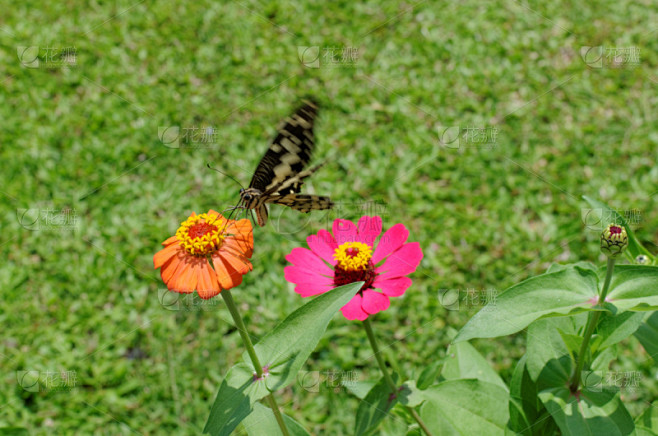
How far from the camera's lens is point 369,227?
1.73m

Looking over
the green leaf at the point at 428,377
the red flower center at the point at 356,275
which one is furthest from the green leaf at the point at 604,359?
the red flower center at the point at 356,275

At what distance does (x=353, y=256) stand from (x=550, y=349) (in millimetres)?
696

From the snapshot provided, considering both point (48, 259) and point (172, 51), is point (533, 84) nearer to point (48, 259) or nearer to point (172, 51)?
point (172, 51)

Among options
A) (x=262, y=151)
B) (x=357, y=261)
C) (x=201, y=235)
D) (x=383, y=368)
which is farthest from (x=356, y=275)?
(x=262, y=151)

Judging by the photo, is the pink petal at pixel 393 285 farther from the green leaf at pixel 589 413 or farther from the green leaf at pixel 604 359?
the green leaf at pixel 604 359

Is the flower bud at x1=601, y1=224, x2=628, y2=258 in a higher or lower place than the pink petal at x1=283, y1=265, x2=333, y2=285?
higher

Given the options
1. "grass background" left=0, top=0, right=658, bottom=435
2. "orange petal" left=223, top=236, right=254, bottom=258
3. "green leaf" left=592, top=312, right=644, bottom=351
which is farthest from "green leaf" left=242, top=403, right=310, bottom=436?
"grass background" left=0, top=0, right=658, bottom=435

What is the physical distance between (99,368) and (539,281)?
290 centimetres

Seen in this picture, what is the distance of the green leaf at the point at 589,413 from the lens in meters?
1.55

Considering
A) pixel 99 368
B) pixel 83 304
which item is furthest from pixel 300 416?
pixel 83 304

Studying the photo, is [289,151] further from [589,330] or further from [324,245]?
[589,330]

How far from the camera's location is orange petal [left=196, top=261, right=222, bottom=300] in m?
1.42

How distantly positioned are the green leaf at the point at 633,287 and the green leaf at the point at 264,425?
995mm

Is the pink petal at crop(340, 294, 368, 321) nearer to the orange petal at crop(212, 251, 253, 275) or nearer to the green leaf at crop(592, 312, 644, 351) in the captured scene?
the orange petal at crop(212, 251, 253, 275)
